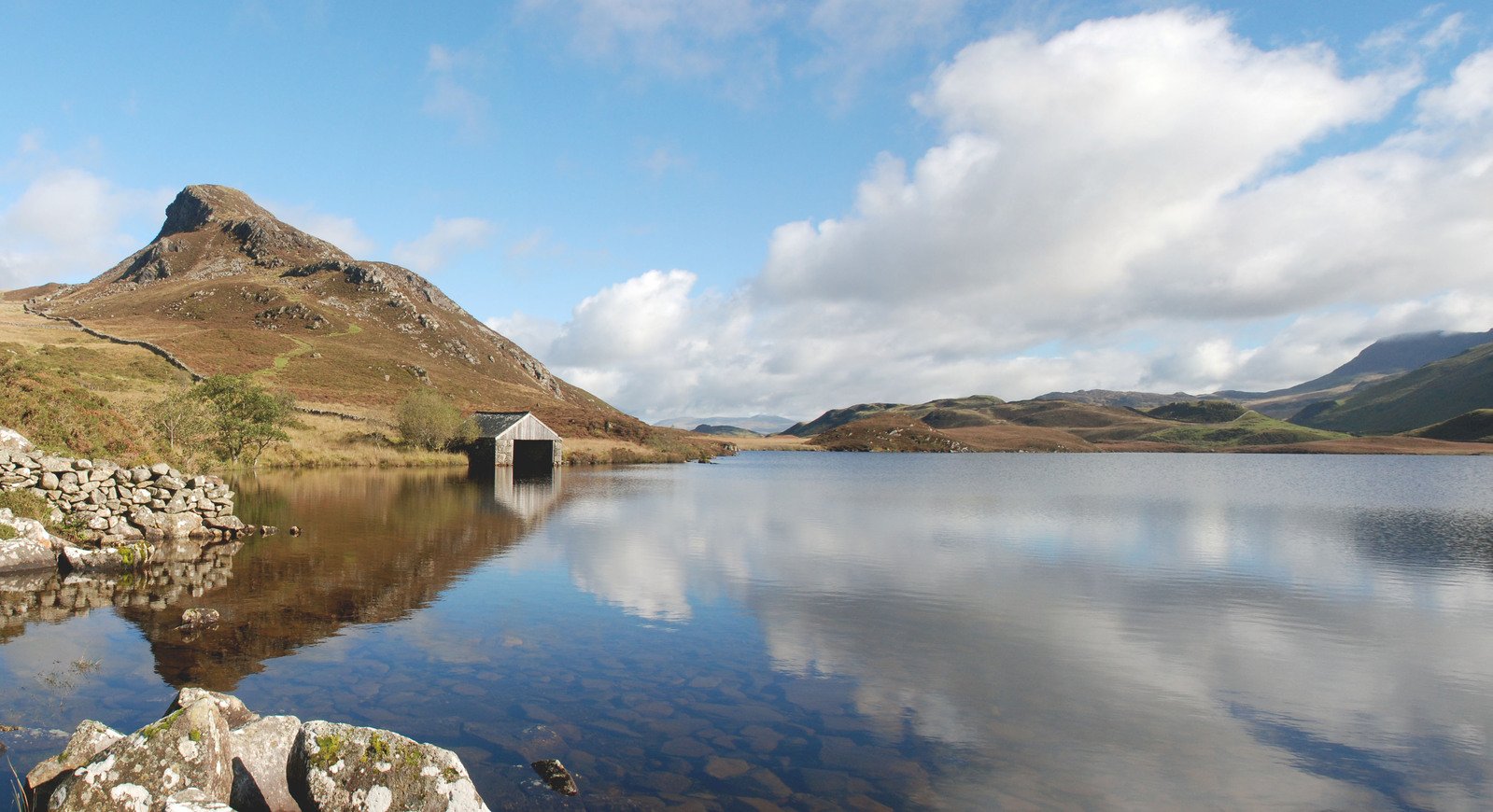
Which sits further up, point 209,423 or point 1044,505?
point 209,423

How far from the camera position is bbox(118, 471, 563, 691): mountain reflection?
1402cm

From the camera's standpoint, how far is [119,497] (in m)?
23.5

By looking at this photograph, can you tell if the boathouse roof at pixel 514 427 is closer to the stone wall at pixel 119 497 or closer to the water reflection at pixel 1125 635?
the water reflection at pixel 1125 635

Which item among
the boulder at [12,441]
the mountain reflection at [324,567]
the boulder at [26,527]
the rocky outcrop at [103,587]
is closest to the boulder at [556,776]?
the mountain reflection at [324,567]

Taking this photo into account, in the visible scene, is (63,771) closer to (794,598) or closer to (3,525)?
(794,598)

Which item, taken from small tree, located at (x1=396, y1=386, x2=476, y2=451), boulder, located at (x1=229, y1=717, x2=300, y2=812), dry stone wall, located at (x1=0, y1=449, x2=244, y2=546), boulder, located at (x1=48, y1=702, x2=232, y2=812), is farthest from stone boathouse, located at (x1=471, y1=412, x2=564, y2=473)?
boulder, located at (x1=48, y1=702, x2=232, y2=812)

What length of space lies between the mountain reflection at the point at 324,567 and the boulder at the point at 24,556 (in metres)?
4.19

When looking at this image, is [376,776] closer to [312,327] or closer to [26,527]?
[26,527]

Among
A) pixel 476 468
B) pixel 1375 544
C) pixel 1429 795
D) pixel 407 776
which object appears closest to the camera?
pixel 407 776

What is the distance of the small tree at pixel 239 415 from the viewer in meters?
52.6

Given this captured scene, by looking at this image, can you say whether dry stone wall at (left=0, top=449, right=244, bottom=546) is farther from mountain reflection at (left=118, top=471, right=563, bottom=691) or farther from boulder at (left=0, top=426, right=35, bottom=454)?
mountain reflection at (left=118, top=471, right=563, bottom=691)

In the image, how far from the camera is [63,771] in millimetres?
7465

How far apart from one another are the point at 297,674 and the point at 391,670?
1.47 meters

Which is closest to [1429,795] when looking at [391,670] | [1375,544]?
[391,670]
